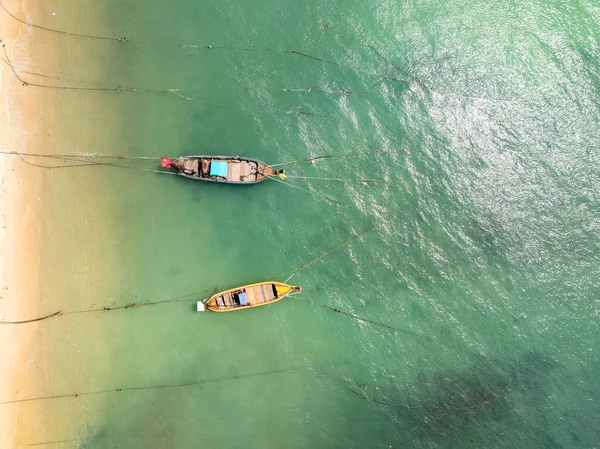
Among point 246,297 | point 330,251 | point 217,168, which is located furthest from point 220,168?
point 330,251

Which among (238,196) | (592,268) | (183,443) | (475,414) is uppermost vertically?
(238,196)

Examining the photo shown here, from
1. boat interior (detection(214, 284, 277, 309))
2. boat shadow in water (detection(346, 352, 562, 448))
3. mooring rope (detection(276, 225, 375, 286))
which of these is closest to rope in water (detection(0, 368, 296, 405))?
boat interior (detection(214, 284, 277, 309))

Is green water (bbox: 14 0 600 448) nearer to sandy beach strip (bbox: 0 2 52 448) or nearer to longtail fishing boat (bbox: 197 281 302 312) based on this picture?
longtail fishing boat (bbox: 197 281 302 312)

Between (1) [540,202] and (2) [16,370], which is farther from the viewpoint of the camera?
(1) [540,202]

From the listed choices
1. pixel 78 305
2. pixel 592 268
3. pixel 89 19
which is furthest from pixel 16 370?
pixel 592 268

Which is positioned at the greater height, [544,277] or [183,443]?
[544,277]

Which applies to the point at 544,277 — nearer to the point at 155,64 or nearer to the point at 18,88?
the point at 155,64
